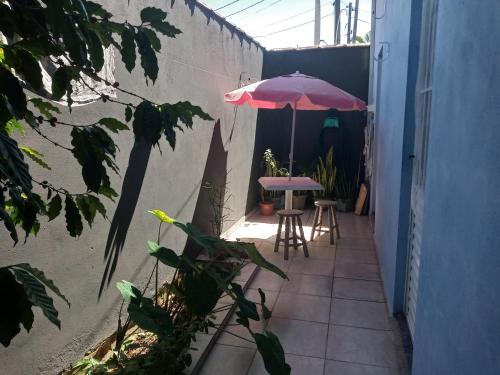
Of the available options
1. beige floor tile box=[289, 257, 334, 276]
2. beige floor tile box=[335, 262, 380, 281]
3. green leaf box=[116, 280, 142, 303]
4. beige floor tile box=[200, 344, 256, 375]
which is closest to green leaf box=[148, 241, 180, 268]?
green leaf box=[116, 280, 142, 303]

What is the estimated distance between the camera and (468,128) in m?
1.26

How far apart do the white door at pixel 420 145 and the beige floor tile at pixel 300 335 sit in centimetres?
67

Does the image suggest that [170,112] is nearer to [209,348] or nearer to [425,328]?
[425,328]

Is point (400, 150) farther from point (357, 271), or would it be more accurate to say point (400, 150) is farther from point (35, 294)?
point (35, 294)

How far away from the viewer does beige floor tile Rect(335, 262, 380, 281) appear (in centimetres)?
407

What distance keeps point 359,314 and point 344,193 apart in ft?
13.1

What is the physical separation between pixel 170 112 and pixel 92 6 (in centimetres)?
34

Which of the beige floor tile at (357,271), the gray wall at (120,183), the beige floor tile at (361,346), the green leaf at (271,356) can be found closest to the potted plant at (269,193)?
the gray wall at (120,183)

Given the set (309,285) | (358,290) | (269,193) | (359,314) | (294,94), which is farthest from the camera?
(269,193)

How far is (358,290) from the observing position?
3727 mm

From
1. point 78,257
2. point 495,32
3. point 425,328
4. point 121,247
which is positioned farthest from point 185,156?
point 495,32

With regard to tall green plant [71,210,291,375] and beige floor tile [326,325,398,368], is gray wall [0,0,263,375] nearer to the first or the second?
tall green plant [71,210,291,375]

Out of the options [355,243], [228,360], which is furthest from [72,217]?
[355,243]

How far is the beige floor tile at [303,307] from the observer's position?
3.22 metres
